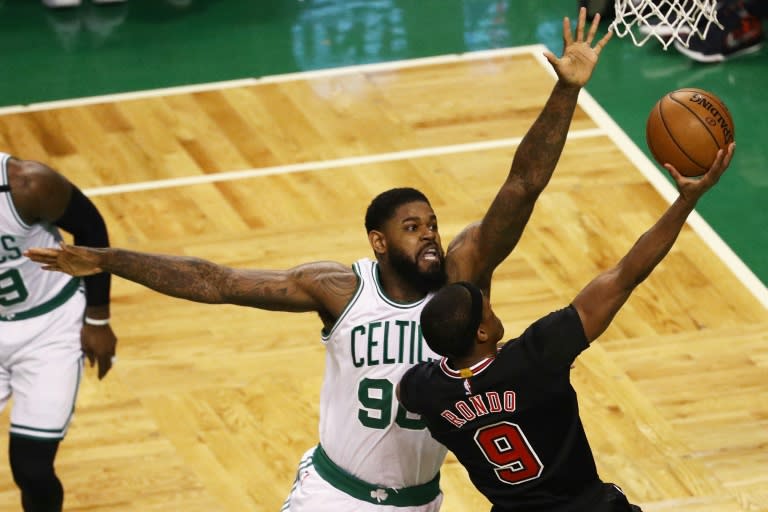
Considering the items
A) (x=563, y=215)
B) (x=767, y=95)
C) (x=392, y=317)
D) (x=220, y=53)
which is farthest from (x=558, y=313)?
(x=220, y=53)

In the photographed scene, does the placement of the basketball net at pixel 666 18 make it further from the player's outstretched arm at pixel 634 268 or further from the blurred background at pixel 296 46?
the player's outstretched arm at pixel 634 268

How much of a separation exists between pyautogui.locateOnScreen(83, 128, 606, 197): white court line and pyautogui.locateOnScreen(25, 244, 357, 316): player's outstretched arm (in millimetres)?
4170

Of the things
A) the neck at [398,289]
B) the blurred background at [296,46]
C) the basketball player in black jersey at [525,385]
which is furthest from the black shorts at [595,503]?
the blurred background at [296,46]

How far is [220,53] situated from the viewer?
35.0ft

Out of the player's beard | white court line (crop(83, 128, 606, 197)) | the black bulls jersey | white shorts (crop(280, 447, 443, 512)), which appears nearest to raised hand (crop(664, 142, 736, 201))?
the black bulls jersey

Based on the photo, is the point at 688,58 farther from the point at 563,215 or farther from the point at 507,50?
the point at 563,215

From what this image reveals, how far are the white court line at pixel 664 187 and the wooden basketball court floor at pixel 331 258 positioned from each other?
0.02 meters

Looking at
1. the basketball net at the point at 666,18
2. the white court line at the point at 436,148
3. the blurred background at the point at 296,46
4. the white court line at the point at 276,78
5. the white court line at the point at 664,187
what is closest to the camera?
the basketball net at the point at 666,18

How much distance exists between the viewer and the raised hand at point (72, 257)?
15.1 feet

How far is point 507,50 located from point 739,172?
2.27 metres

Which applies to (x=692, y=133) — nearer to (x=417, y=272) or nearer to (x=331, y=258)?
(x=417, y=272)

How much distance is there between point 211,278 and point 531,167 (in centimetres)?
107

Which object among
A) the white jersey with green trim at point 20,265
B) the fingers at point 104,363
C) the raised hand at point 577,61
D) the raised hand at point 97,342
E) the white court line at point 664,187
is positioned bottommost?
the white court line at point 664,187

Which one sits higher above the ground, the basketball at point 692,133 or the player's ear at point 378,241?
the basketball at point 692,133
